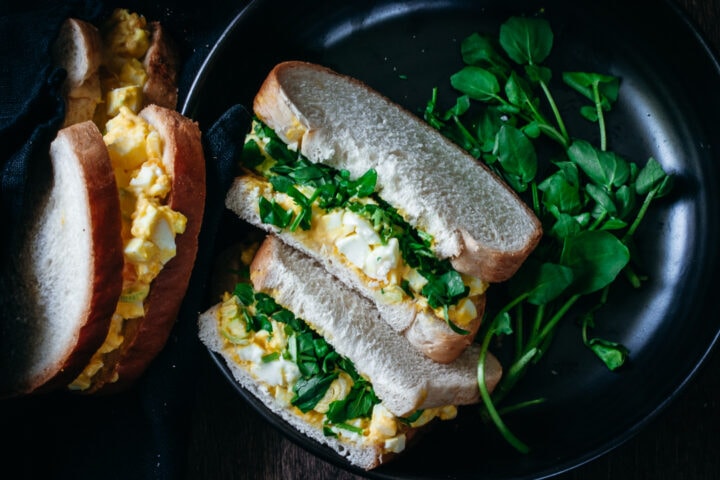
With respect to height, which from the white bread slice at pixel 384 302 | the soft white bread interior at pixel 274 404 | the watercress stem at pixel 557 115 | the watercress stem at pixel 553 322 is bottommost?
the soft white bread interior at pixel 274 404

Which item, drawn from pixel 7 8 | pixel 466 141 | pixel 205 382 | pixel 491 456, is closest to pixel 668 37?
pixel 466 141

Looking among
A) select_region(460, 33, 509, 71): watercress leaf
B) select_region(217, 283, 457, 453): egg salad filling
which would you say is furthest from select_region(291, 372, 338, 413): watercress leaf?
select_region(460, 33, 509, 71): watercress leaf

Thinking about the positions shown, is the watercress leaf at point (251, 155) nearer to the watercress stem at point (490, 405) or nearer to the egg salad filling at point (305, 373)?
the egg salad filling at point (305, 373)

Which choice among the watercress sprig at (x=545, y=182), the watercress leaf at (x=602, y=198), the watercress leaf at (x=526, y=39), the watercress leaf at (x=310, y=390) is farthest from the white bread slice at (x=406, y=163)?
the watercress leaf at (x=310, y=390)

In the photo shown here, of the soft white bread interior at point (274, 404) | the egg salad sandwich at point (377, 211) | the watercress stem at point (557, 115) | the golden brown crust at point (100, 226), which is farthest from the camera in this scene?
the watercress stem at point (557, 115)

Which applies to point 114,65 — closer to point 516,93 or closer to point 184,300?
point 184,300

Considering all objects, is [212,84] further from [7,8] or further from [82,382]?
[82,382]

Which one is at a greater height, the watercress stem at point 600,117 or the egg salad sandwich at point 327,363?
the watercress stem at point 600,117

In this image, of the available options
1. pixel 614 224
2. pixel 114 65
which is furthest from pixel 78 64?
pixel 614 224
